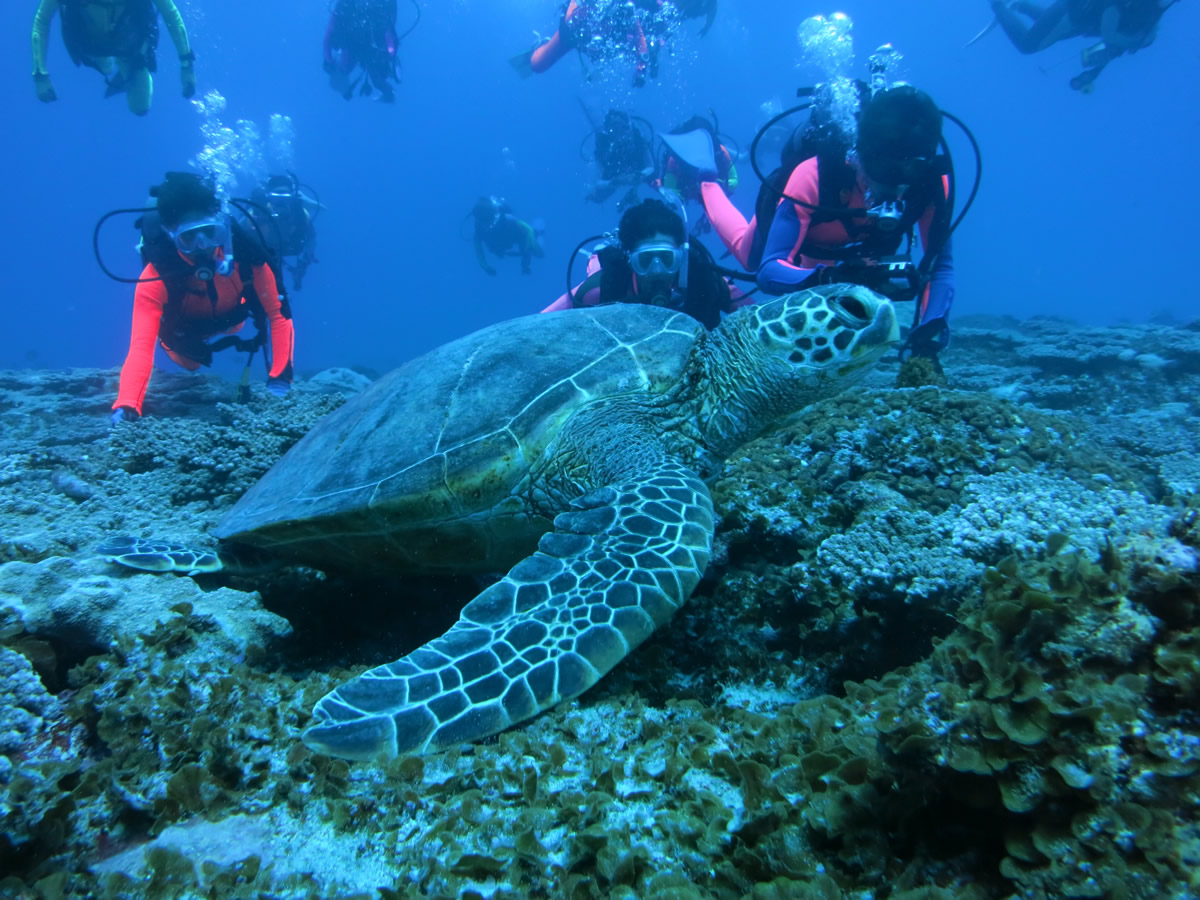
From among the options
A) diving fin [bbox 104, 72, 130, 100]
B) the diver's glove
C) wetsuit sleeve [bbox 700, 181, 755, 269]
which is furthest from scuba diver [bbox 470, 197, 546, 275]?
wetsuit sleeve [bbox 700, 181, 755, 269]

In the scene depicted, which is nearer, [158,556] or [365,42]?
[158,556]

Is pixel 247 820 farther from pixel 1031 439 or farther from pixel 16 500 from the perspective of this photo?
pixel 1031 439

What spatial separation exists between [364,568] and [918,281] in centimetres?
504

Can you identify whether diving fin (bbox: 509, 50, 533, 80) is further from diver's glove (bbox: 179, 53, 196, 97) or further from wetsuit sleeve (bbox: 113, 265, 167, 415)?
wetsuit sleeve (bbox: 113, 265, 167, 415)

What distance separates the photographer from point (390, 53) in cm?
1614

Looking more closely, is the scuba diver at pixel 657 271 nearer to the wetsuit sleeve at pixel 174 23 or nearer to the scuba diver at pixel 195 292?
the scuba diver at pixel 195 292

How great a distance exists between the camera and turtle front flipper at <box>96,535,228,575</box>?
2297mm

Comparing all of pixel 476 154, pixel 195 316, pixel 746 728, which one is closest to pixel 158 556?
pixel 746 728

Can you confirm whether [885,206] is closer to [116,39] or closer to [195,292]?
[195,292]

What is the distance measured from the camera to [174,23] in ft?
29.7

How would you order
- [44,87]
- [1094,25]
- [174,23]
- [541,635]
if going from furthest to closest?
[1094,25] < [174,23] < [44,87] < [541,635]

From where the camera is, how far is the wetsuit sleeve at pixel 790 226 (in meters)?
5.33

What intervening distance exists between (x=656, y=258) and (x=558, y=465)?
3307 millimetres

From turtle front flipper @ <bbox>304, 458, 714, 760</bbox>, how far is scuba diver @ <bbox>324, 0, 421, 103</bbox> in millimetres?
18211
